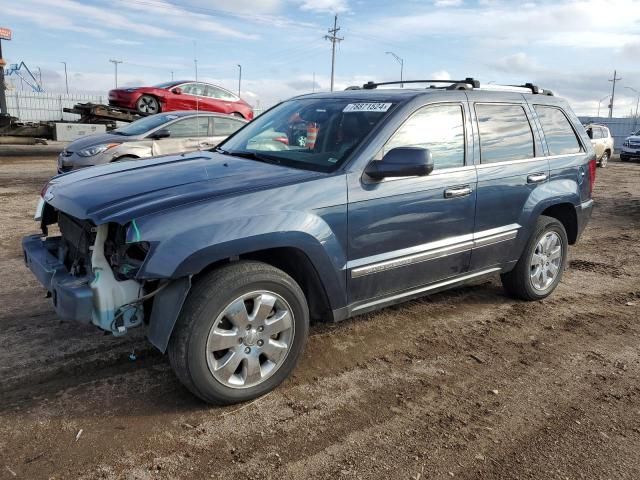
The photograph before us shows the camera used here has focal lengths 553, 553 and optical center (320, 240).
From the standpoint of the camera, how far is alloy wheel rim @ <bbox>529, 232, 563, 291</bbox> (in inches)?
197

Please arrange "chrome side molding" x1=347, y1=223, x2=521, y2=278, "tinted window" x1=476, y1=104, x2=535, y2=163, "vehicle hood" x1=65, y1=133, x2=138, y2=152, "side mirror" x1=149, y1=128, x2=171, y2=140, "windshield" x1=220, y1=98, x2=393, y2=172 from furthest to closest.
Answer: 1. "side mirror" x1=149, y1=128, x2=171, y2=140
2. "vehicle hood" x1=65, y1=133, x2=138, y2=152
3. "tinted window" x1=476, y1=104, x2=535, y2=163
4. "windshield" x1=220, y1=98, x2=393, y2=172
5. "chrome side molding" x1=347, y1=223, x2=521, y2=278

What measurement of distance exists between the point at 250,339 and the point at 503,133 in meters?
2.73

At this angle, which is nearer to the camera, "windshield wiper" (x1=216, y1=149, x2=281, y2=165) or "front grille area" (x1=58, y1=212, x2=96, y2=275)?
"front grille area" (x1=58, y1=212, x2=96, y2=275)

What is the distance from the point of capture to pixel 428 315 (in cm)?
475

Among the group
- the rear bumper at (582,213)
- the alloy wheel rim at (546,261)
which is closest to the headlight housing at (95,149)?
the alloy wheel rim at (546,261)

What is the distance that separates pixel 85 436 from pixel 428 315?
287 centimetres

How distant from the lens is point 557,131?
507 centimetres

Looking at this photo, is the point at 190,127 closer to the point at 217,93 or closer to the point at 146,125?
the point at 146,125

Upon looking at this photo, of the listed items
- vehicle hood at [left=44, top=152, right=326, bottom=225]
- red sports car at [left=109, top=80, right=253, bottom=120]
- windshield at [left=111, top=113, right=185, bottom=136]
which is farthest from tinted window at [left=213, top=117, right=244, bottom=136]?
vehicle hood at [left=44, top=152, right=326, bottom=225]

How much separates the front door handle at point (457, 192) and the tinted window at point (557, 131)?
51.4 inches

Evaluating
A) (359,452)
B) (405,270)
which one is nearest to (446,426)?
(359,452)

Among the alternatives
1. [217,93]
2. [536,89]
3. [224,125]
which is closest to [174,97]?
[217,93]

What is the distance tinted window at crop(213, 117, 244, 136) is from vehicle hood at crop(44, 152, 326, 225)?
22.4ft

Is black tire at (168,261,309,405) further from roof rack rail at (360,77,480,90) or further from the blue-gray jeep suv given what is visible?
roof rack rail at (360,77,480,90)
